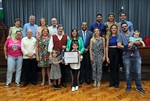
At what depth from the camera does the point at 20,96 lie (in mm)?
3904

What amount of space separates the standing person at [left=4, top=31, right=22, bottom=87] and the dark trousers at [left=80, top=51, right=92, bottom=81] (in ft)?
4.83

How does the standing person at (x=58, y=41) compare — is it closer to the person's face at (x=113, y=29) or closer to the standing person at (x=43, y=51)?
the standing person at (x=43, y=51)

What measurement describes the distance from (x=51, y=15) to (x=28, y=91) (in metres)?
4.48

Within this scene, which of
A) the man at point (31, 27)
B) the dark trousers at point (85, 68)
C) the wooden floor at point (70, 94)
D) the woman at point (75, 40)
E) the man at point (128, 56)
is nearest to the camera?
the wooden floor at point (70, 94)

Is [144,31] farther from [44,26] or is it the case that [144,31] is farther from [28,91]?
[28,91]

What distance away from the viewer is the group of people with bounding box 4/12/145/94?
14.2 feet

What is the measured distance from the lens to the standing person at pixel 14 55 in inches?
182

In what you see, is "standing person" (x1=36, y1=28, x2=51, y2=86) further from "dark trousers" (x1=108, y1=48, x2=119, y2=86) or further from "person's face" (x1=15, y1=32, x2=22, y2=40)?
"dark trousers" (x1=108, y1=48, x2=119, y2=86)

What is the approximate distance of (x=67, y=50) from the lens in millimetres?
4383

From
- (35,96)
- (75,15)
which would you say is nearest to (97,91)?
(35,96)

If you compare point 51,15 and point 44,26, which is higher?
point 51,15

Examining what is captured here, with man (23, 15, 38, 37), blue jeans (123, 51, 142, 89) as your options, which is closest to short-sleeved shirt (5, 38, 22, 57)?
man (23, 15, 38, 37)

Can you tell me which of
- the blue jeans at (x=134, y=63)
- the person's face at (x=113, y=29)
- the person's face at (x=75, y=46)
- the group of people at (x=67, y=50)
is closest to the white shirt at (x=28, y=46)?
the group of people at (x=67, y=50)

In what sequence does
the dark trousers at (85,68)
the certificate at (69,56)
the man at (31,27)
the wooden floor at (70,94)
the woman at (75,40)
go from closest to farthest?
the wooden floor at (70,94) → the certificate at (69,56) → the woman at (75,40) → the dark trousers at (85,68) → the man at (31,27)
